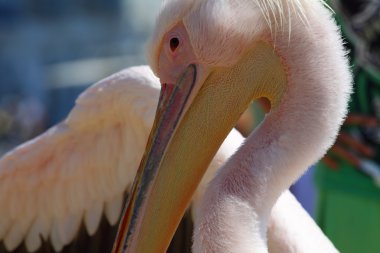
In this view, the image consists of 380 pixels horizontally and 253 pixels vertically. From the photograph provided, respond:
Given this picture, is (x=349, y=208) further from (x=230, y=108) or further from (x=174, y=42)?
(x=174, y=42)

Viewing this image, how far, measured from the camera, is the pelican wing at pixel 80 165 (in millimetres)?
2498

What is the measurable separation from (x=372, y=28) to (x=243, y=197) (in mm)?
1338

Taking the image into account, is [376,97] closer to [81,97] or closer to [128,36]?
[81,97]

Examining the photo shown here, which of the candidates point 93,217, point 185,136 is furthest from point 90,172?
point 185,136

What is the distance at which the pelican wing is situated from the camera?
250 cm

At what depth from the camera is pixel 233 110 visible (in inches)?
83.0

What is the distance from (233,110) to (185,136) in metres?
0.13

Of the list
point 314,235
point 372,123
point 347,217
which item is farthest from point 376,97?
point 314,235

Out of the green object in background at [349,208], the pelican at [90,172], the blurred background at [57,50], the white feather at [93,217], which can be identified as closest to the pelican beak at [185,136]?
the pelican at [90,172]

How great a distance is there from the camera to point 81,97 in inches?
98.9

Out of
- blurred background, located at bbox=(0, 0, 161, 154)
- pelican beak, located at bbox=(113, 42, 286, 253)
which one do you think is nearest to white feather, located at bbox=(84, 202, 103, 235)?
pelican beak, located at bbox=(113, 42, 286, 253)

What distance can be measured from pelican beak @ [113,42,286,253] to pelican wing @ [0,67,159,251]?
38 cm

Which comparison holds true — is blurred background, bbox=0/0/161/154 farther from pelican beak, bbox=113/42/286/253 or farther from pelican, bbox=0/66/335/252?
pelican beak, bbox=113/42/286/253

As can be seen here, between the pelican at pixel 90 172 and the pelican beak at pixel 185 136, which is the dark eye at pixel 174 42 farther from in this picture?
the pelican at pixel 90 172
